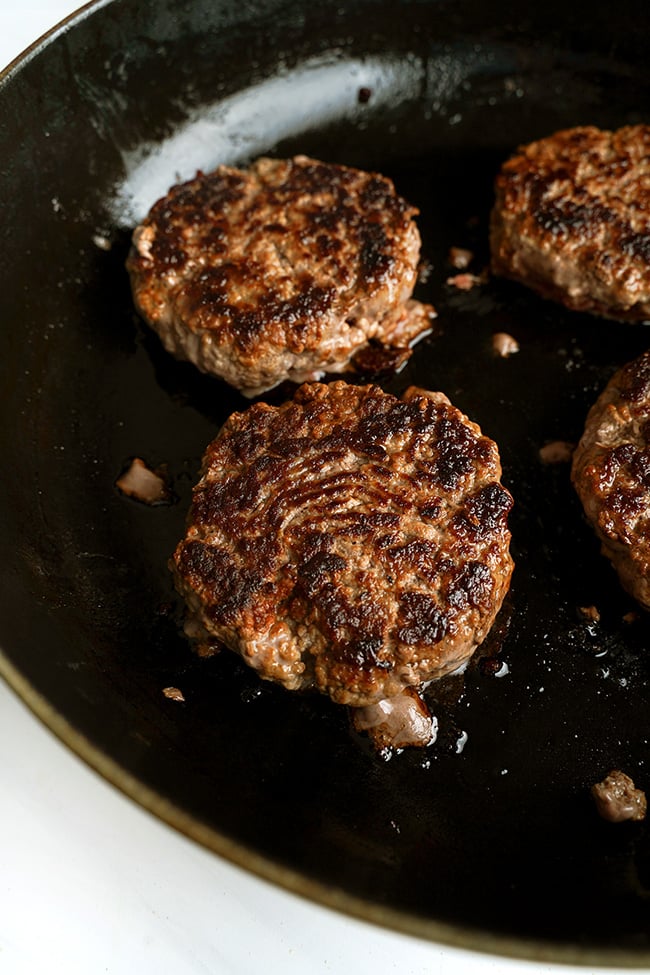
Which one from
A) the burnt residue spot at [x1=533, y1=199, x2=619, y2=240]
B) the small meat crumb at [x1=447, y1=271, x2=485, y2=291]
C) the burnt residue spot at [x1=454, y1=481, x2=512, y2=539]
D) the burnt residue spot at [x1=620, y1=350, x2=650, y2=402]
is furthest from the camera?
the small meat crumb at [x1=447, y1=271, x2=485, y2=291]

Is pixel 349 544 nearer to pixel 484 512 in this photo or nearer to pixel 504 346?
pixel 484 512

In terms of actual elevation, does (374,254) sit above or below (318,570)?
above

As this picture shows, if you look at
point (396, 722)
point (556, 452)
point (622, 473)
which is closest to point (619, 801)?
point (396, 722)

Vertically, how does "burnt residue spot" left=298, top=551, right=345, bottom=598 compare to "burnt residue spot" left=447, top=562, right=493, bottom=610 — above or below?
above

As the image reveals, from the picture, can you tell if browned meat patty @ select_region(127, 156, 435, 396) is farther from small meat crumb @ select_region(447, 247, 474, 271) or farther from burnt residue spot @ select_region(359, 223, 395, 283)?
small meat crumb @ select_region(447, 247, 474, 271)

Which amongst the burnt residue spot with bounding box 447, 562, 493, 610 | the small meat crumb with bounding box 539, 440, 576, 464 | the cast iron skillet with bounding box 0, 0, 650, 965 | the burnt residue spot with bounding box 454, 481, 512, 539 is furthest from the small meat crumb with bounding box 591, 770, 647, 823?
the small meat crumb with bounding box 539, 440, 576, 464

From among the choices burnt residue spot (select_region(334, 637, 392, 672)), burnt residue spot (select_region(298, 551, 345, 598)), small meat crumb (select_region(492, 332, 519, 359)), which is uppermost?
burnt residue spot (select_region(298, 551, 345, 598))
